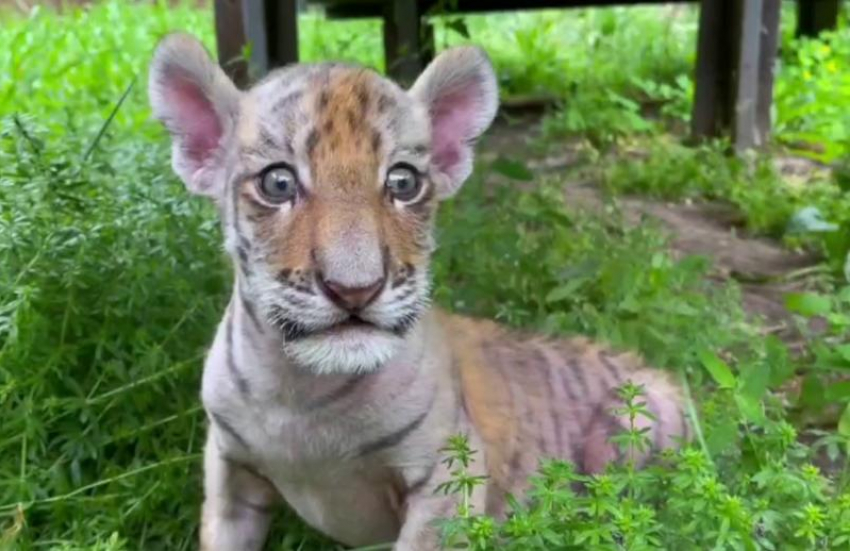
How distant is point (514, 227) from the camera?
14.4ft

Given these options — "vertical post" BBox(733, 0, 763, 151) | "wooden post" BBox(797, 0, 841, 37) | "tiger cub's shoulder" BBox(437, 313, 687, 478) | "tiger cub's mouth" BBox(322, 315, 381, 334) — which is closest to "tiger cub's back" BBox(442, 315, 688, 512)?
"tiger cub's shoulder" BBox(437, 313, 687, 478)

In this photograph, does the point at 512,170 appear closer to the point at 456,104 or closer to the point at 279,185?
the point at 456,104

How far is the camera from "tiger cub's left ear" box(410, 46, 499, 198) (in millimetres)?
2426

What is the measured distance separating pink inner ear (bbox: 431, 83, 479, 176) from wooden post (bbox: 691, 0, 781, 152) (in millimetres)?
4087

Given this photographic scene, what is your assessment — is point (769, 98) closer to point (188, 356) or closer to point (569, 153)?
point (569, 153)

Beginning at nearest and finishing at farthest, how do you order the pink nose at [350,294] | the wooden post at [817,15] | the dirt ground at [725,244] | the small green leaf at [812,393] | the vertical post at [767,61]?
the pink nose at [350,294], the small green leaf at [812,393], the dirt ground at [725,244], the vertical post at [767,61], the wooden post at [817,15]

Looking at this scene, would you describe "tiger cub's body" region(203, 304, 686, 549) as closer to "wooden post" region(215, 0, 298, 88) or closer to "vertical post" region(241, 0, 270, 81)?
"wooden post" region(215, 0, 298, 88)

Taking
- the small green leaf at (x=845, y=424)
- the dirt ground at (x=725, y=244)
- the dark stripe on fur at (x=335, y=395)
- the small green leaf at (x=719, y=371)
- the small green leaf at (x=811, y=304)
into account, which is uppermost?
the dark stripe on fur at (x=335, y=395)

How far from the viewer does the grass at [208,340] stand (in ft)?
7.16

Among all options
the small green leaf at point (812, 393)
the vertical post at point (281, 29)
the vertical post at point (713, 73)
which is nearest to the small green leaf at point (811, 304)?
the small green leaf at point (812, 393)

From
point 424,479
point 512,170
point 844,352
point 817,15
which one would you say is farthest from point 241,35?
point 817,15

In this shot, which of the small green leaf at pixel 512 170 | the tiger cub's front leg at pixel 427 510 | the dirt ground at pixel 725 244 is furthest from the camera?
the dirt ground at pixel 725 244

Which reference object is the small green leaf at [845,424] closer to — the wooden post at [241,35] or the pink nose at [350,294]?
the pink nose at [350,294]

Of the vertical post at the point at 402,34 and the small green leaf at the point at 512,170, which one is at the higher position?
the vertical post at the point at 402,34
